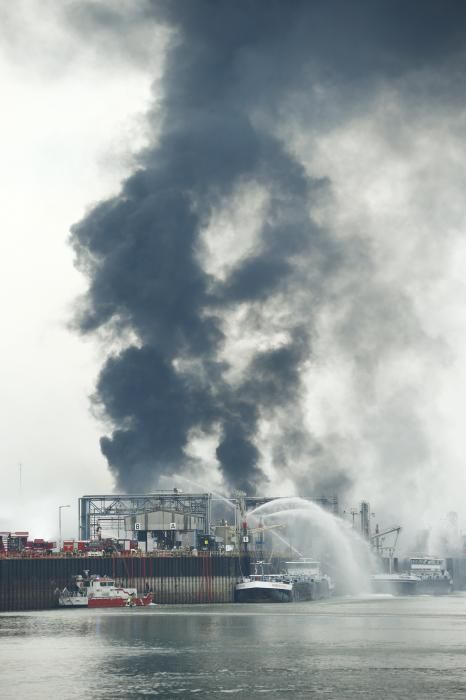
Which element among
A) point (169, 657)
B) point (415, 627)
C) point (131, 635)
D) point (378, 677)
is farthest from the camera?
point (415, 627)

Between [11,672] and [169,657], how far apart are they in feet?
59.3

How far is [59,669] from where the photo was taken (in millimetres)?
120625

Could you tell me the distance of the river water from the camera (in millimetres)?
105812

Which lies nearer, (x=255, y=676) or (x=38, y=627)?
(x=255, y=676)

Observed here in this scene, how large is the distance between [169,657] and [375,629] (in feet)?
140

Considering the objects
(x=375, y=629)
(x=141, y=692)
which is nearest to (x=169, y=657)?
(x=141, y=692)

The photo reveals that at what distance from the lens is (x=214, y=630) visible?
159375 mm

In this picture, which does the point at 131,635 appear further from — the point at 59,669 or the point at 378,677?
the point at 378,677

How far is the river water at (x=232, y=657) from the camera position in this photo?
106 m

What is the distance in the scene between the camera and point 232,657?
420 ft

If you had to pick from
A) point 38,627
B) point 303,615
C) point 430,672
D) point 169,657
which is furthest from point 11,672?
point 303,615

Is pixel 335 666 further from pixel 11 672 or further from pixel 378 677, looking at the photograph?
pixel 11 672

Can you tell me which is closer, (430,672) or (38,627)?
(430,672)

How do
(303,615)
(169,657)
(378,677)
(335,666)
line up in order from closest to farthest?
(378,677) < (335,666) < (169,657) < (303,615)
